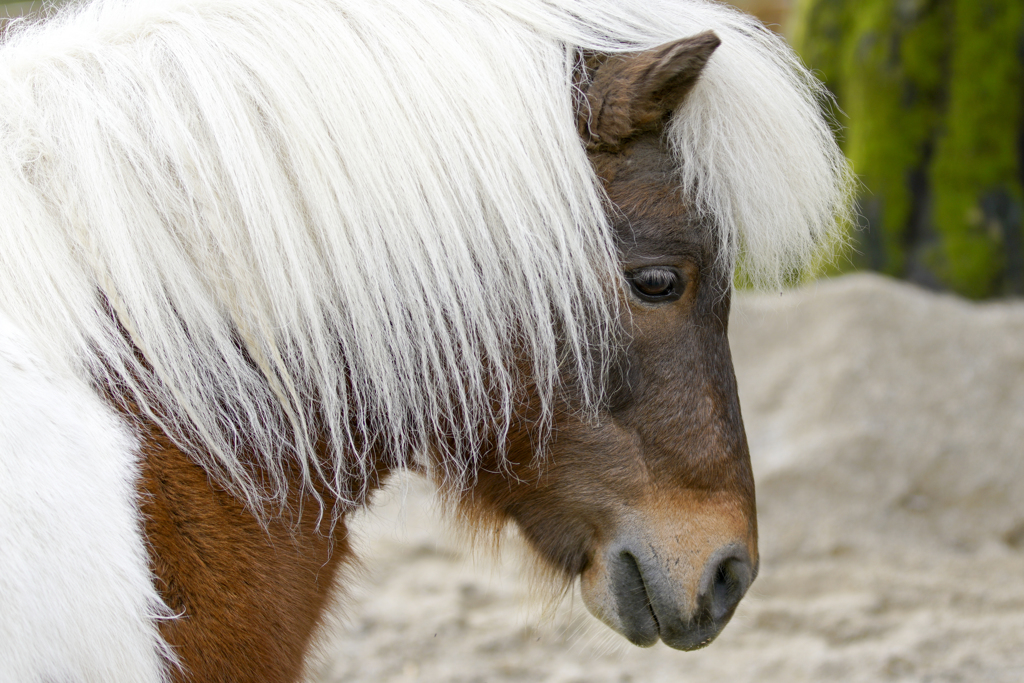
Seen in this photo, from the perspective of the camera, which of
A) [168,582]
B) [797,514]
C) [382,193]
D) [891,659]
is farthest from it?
[797,514]

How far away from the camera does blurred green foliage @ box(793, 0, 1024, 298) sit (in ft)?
13.8

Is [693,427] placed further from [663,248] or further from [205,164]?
[205,164]

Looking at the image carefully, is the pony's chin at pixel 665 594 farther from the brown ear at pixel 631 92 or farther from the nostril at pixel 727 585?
the brown ear at pixel 631 92

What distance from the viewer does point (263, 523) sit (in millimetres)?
1250

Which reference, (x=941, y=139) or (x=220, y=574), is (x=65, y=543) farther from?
(x=941, y=139)

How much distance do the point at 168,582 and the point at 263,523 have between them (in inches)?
6.4

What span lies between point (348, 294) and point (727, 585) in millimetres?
824

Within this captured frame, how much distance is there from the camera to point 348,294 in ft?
4.03

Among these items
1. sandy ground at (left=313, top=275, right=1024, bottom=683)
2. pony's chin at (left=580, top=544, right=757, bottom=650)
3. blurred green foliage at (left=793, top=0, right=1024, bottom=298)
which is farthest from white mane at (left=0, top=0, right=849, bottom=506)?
blurred green foliage at (left=793, top=0, right=1024, bottom=298)

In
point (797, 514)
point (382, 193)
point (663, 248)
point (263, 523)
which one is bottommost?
point (797, 514)

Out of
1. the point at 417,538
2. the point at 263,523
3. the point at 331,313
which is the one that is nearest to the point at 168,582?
the point at 263,523

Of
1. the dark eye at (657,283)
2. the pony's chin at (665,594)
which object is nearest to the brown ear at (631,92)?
the dark eye at (657,283)

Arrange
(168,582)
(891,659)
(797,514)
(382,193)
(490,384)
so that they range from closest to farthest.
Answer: (168,582) → (382,193) → (490,384) → (891,659) → (797,514)

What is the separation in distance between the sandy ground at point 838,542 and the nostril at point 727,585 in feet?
1.16
